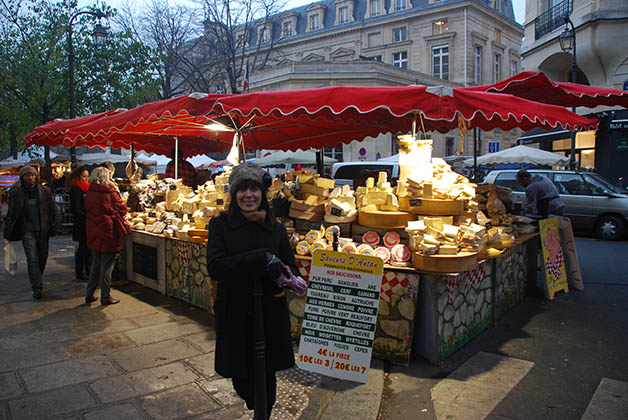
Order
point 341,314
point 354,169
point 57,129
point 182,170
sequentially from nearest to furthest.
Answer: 1. point 341,314
2. point 57,129
3. point 182,170
4. point 354,169

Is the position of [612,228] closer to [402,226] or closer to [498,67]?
[402,226]

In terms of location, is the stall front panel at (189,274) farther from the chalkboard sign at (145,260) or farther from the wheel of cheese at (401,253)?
the wheel of cheese at (401,253)

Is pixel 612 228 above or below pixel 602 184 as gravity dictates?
below

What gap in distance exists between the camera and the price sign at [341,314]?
321cm

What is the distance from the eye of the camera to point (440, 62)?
122 feet

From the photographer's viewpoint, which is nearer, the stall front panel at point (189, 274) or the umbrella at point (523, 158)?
the stall front panel at point (189, 274)

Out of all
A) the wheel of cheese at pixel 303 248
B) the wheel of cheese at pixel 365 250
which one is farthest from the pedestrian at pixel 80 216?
the wheel of cheese at pixel 365 250

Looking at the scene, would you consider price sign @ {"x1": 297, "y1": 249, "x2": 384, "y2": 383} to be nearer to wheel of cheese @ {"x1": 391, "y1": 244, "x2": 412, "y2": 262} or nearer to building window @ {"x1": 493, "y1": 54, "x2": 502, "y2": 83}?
wheel of cheese @ {"x1": 391, "y1": 244, "x2": 412, "y2": 262}

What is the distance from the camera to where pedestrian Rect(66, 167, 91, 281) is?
287 inches

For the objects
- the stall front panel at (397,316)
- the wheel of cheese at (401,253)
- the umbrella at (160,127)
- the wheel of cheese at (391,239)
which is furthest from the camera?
the umbrella at (160,127)

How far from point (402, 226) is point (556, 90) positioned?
388cm

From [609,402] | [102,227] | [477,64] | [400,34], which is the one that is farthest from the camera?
[400,34]

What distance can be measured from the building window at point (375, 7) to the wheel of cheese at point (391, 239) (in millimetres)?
39606

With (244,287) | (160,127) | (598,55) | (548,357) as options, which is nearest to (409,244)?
(548,357)
